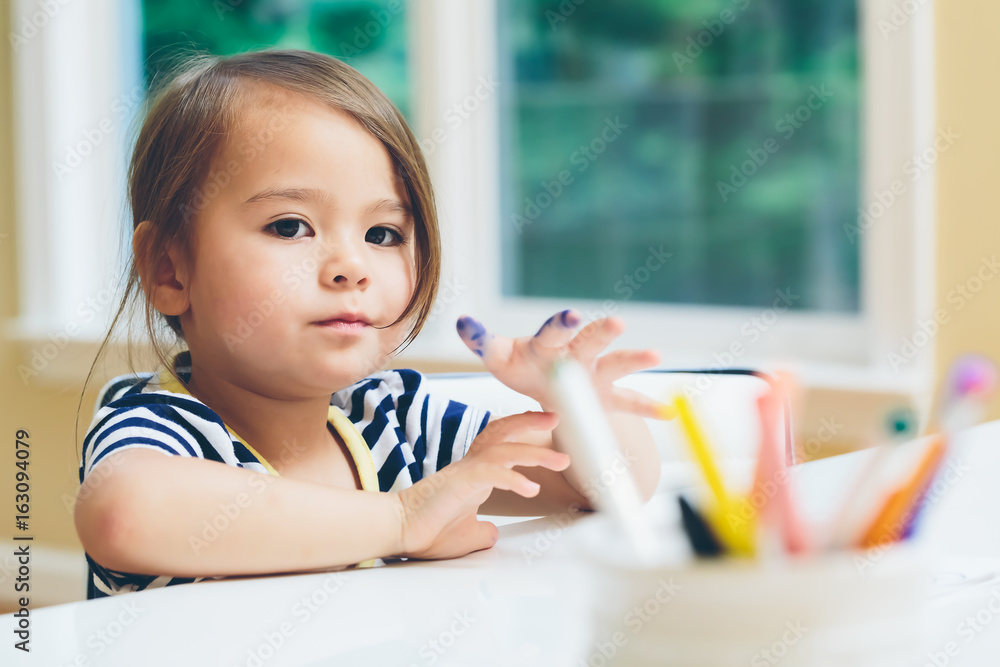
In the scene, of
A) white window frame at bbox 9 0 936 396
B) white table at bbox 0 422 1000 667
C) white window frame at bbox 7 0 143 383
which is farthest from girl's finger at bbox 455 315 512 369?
white window frame at bbox 7 0 143 383

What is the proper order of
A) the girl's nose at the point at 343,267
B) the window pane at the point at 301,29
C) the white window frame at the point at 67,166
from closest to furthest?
1. the girl's nose at the point at 343,267
2. the window pane at the point at 301,29
3. the white window frame at the point at 67,166

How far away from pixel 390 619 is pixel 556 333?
163mm

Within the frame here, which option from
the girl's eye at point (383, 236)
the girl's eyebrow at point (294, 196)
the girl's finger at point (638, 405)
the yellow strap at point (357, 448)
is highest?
the girl's eyebrow at point (294, 196)

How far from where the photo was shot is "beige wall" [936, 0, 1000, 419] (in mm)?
1282

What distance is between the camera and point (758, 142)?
1.69 meters

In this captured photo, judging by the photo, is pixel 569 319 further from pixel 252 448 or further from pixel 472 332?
pixel 252 448

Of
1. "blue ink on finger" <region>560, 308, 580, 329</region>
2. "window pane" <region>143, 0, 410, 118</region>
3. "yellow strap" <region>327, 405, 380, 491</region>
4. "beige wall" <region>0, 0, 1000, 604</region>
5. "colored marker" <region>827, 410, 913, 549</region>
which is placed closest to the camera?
"colored marker" <region>827, 410, 913, 549</region>

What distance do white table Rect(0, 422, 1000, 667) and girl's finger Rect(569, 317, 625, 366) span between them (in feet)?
0.35

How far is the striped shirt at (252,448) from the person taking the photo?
56 centimetres

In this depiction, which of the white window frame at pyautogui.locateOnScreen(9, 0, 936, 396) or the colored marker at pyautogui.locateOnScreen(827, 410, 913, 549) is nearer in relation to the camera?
the colored marker at pyautogui.locateOnScreen(827, 410, 913, 549)

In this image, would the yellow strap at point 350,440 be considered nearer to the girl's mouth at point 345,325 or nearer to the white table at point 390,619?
the girl's mouth at point 345,325

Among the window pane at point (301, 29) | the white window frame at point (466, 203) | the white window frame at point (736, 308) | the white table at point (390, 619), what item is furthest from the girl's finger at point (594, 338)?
the window pane at point (301, 29)

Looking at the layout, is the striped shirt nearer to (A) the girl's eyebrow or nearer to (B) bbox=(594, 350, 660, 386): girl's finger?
(A) the girl's eyebrow

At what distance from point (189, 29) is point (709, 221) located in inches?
50.8
